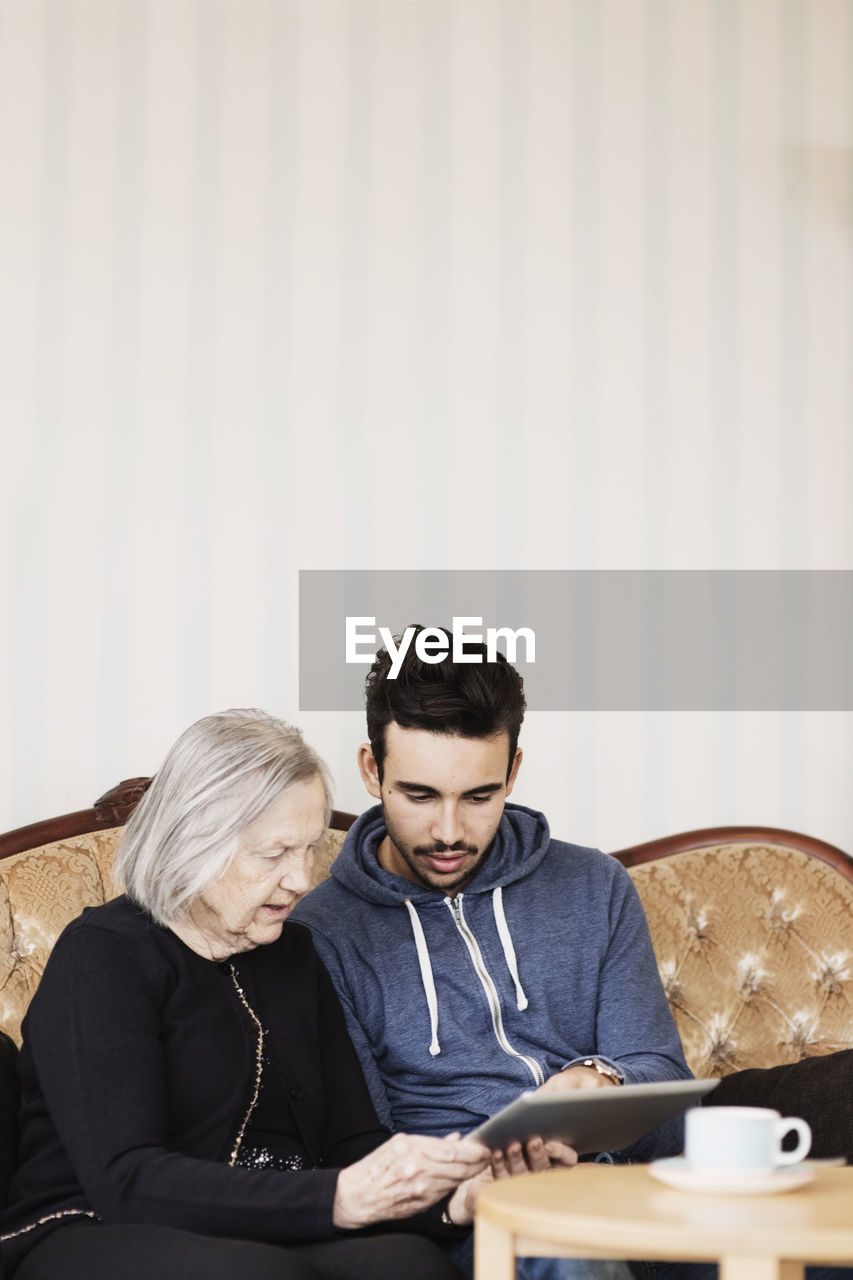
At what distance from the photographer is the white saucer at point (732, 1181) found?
128 centimetres

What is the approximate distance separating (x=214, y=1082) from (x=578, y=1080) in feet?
1.67

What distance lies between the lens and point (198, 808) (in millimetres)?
1739

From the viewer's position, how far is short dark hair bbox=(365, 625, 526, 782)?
2.09 m

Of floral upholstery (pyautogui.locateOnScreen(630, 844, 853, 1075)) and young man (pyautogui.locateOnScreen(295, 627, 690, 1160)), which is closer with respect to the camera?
young man (pyautogui.locateOnScreen(295, 627, 690, 1160))

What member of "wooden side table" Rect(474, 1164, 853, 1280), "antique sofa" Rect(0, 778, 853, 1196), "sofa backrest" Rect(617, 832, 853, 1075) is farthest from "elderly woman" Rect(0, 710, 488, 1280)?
"sofa backrest" Rect(617, 832, 853, 1075)

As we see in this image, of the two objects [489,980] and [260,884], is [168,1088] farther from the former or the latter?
[489,980]

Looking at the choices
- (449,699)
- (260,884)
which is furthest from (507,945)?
(260,884)

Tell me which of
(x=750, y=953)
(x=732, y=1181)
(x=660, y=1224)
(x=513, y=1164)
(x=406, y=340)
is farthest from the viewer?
(x=406, y=340)

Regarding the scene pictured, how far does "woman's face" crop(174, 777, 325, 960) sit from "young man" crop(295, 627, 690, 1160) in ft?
1.04

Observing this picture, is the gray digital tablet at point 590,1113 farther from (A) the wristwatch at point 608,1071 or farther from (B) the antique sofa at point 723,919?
(B) the antique sofa at point 723,919

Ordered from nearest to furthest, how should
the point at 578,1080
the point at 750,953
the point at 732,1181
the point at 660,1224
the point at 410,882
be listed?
1. the point at 660,1224
2. the point at 732,1181
3. the point at 578,1080
4. the point at 410,882
5. the point at 750,953

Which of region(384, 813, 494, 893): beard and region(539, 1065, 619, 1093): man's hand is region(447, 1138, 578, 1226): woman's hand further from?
region(384, 813, 494, 893): beard

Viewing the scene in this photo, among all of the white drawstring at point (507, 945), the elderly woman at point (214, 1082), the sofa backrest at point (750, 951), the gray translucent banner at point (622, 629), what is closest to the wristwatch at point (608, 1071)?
the white drawstring at point (507, 945)

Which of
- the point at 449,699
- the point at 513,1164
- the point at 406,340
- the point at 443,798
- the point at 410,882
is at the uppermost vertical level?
the point at 406,340
